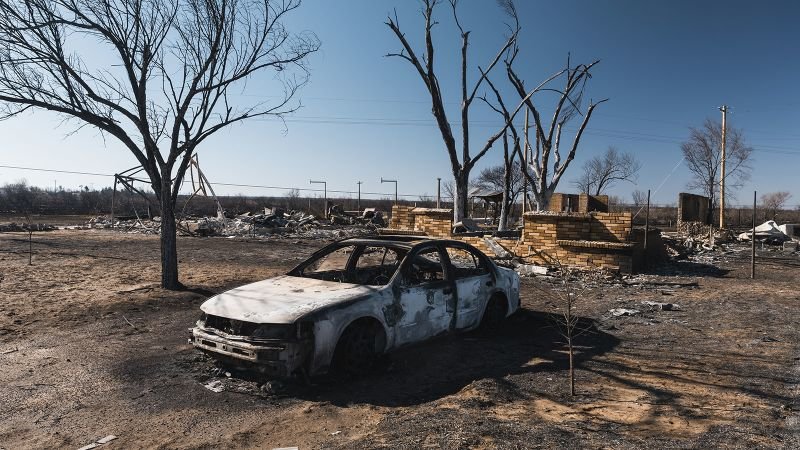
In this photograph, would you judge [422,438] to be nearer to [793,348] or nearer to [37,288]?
[793,348]

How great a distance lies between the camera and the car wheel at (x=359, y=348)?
443cm

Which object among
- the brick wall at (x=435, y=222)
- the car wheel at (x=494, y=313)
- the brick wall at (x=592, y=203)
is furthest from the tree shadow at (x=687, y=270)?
the brick wall at (x=592, y=203)

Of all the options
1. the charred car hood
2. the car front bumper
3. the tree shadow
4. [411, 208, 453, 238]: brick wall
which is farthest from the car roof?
[411, 208, 453, 238]: brick wall

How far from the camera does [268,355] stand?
3.99 metres

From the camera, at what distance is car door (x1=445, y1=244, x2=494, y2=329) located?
5719mm

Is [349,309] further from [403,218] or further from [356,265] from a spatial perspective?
[403,218]

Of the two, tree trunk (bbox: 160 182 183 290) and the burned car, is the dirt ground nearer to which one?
the burned car

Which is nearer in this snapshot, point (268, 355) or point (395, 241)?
point (268, 355)

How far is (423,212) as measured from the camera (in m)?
15.9

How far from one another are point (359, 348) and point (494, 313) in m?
2.50

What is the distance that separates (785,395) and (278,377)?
14.0 ft

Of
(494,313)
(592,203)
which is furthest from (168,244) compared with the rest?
(592,203)

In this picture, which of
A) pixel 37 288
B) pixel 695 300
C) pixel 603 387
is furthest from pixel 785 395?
pixel 37 288

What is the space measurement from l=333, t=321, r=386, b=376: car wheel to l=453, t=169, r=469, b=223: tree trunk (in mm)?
12818
